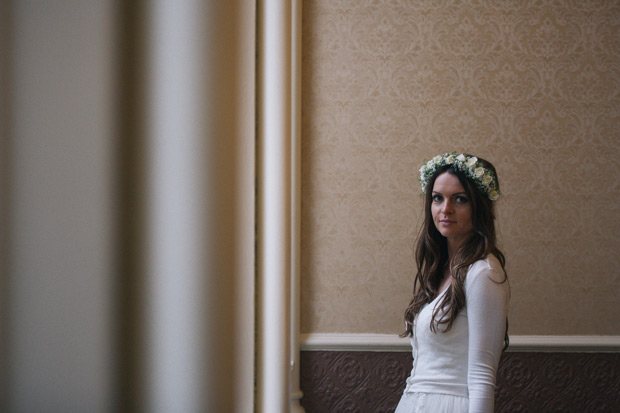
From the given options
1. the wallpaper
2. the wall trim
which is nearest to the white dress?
the wall trim

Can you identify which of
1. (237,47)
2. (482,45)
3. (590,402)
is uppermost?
(482,45)

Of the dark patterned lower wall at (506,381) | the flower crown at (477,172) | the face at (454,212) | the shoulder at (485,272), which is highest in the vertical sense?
the flower crown at (477,172)

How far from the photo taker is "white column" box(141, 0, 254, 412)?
0.22 meters

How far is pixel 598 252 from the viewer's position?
2803mm

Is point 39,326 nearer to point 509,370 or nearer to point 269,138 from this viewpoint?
point 269,138

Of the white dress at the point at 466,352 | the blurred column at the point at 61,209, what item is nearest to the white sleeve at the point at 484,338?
the white dress at the point at 466,352

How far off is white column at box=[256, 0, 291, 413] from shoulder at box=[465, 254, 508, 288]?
146 centimetres

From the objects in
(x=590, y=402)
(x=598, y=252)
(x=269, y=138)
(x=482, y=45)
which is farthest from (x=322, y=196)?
(x=269, y=138)

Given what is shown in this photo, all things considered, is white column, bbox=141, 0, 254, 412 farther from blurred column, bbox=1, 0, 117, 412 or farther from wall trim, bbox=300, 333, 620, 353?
wall trim, bbox=300, 333, 620, 353

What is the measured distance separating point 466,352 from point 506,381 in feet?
3.91

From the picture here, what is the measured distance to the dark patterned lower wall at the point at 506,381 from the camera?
2.72 metres

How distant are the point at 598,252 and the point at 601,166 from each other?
0.45 meters

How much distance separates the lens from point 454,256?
185 centimetres

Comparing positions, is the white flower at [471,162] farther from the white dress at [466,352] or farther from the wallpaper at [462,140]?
the wallpaper at [462,140]
